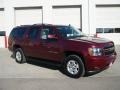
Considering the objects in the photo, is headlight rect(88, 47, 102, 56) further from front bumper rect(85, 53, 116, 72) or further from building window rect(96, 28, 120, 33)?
building window rect(96, 28, 120, 33)

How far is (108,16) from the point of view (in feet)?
59.8

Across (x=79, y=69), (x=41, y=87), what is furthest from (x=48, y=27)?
(x=41, y=87)

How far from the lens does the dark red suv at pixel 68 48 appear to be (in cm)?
775

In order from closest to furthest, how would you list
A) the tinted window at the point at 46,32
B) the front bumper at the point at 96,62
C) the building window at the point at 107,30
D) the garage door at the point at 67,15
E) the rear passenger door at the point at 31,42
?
the front bumper at the point at 96,62 < the tinted window at the point at 46,32 < the rear passenger door at the point at 31,42 < the garage door at the point at 67,15 < the building window at the point at 107,30

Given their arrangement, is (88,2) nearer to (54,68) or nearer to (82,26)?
(82,26)

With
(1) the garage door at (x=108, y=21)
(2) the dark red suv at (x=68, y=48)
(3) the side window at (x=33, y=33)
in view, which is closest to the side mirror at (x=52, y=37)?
(2) the dark red suv at (x=68, y=48)

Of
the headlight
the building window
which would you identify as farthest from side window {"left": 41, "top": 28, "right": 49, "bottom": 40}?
Result: the building window

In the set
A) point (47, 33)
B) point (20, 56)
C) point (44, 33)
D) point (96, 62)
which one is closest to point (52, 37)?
point (47, 33)

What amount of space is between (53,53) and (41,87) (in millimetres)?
1997

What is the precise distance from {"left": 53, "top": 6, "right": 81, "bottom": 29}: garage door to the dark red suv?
7873 millimetres

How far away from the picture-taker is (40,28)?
982cm

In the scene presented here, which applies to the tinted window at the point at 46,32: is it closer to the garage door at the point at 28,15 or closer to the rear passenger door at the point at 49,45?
the rear passenger door at the point at 49,45

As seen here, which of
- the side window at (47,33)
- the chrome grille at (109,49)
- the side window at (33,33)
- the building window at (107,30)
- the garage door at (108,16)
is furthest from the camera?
the building window at (107,30)

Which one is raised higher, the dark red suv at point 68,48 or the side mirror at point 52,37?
the side mirror at point 52,37
